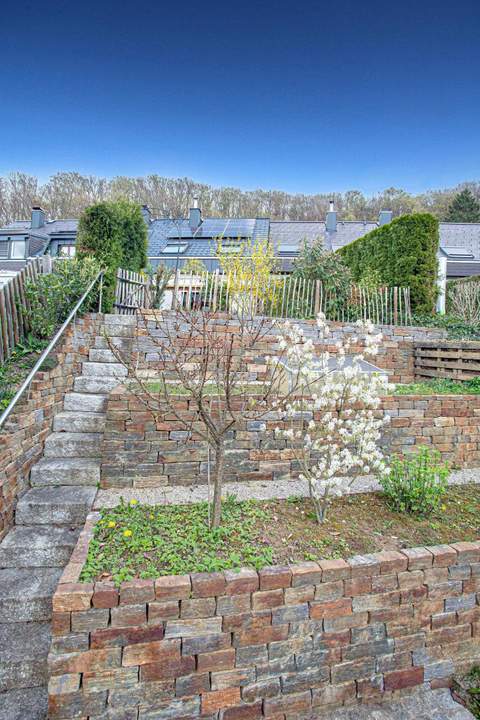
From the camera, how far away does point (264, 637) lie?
1756 millimetres

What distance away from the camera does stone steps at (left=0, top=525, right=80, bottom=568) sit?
7.65 feet

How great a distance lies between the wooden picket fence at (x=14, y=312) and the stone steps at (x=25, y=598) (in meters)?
2.07

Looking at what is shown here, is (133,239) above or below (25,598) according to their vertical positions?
above

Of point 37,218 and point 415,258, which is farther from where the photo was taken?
point 37,218

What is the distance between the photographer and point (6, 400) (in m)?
3.08

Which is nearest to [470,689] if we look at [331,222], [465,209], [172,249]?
[172,249]

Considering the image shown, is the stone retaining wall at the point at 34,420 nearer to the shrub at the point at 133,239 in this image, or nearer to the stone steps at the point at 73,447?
the stone steps at the point at 73,447

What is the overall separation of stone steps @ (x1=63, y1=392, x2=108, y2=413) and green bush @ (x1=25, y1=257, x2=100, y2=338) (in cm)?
82

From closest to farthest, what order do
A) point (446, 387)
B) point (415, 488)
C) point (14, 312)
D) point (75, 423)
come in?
point (415, 488)
point (75, 423)
point (14, 312)
point (446, 387)

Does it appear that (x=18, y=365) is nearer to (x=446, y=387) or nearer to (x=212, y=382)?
(x=212, y=382)

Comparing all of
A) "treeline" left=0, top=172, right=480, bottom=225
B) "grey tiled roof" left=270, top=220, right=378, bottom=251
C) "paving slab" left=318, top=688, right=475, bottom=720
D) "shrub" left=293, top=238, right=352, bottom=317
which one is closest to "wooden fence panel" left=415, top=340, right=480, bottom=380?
"shrub" left=293, top=238, right=352, bottom=317

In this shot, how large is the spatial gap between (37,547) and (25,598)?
363 mm

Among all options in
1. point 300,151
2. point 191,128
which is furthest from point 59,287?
point 300,151

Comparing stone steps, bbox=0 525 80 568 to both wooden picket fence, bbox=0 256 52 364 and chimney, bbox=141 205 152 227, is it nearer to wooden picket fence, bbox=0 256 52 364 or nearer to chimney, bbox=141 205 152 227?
wooden picket fence, bbox=0 256 52 364
